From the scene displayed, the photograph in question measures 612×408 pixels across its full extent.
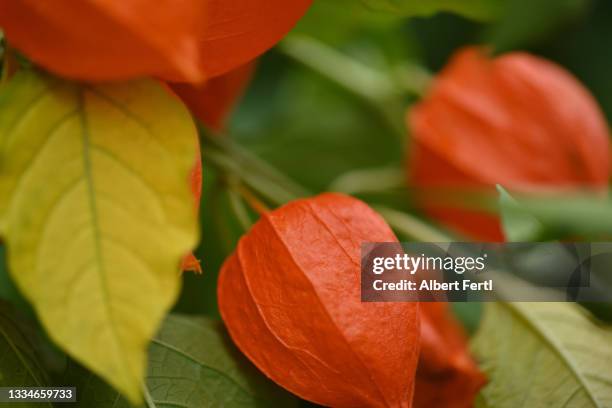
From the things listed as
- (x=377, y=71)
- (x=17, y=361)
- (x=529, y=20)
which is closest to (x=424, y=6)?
(x=17, y=361)

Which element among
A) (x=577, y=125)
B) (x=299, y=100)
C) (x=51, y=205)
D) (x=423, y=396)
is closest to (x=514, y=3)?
(x=577, y=125)

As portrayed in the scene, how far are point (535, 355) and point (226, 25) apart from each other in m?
0.25

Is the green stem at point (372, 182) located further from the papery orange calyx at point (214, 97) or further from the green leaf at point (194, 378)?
the green leaf at point (194, 378)

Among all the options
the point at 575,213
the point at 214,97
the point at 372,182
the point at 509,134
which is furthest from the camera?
the point at 372,182

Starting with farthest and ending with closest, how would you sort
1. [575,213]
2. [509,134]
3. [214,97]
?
[509,134] → [214,97] → [575,213]

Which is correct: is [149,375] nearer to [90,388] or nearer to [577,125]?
[90,388]

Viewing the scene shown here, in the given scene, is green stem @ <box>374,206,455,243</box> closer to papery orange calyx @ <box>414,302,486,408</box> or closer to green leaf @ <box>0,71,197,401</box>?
papery orange calyx @ <box>414,302,486,408</box>

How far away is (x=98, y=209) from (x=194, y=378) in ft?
0.39

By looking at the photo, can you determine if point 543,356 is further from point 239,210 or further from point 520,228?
point 239,210

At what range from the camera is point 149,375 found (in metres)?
0.34

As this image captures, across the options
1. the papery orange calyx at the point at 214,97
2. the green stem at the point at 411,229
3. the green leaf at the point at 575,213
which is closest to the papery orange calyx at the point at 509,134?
the green stem at the point at 411,229

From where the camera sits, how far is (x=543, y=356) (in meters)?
0.41

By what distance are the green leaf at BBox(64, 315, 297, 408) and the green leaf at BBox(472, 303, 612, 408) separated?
116 mm

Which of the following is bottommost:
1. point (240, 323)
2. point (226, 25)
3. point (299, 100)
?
point (299, 100)
